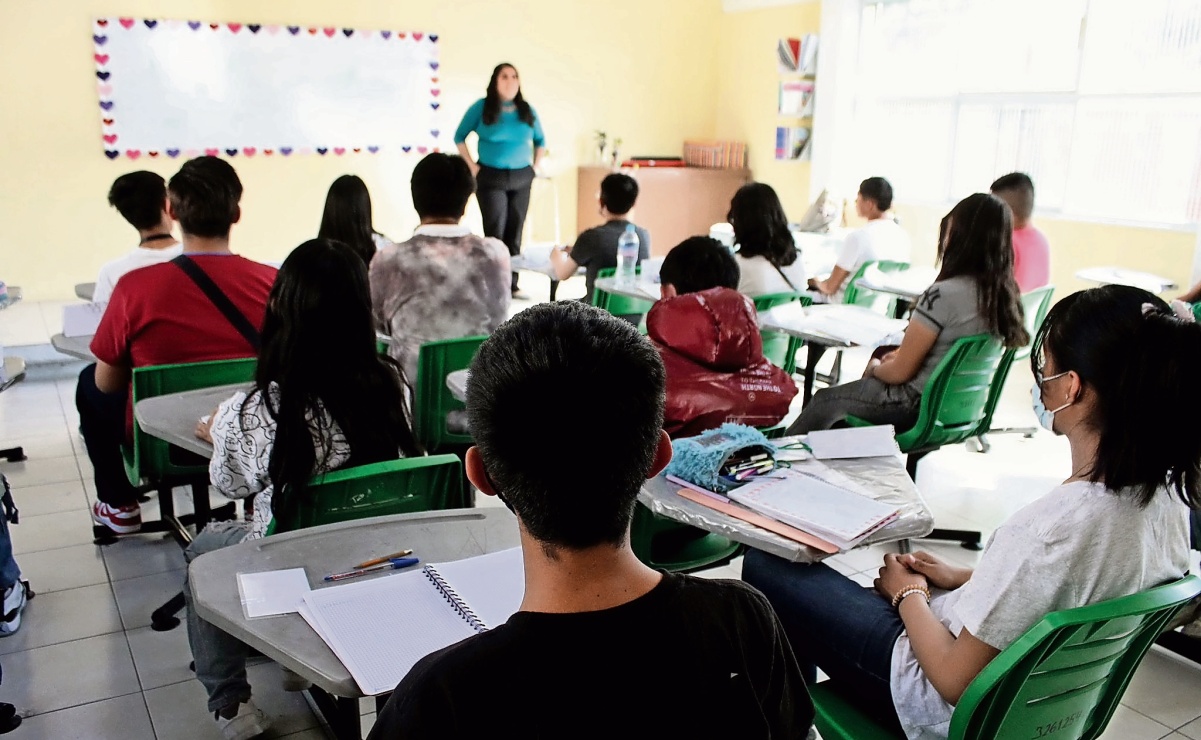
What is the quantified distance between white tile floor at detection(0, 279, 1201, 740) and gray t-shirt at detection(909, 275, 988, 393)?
0.80m

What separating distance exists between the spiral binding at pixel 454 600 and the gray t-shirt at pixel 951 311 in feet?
7.06

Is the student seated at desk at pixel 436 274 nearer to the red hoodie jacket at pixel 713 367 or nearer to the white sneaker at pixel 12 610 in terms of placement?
the red hoodie jacket at pixel 713 367

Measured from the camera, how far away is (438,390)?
10.5ft

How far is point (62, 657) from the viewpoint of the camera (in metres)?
2.61

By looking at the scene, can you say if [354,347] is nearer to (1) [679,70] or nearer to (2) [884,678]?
(2) [884,678]

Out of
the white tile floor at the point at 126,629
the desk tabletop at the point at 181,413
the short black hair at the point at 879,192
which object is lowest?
the white tile floor at the point at 126,629

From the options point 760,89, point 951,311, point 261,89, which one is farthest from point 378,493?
point 760,89

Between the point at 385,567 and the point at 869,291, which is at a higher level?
the point at 869,291

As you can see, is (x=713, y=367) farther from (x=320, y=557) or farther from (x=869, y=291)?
(x=869, y=291)

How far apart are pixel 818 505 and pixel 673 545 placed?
57cm

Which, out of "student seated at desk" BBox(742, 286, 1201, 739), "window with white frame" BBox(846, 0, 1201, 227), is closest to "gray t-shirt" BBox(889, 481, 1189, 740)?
"student seated at desk" BBox(742, 286, 1201, 739)

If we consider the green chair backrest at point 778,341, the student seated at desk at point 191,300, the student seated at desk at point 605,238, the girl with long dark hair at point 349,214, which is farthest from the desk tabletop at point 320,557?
the student seated at desk at point 605,238

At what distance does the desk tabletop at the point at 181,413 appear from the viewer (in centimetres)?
227

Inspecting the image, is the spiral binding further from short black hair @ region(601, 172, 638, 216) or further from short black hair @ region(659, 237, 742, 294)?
short black hair @ region(601, 172, 638, 216)
